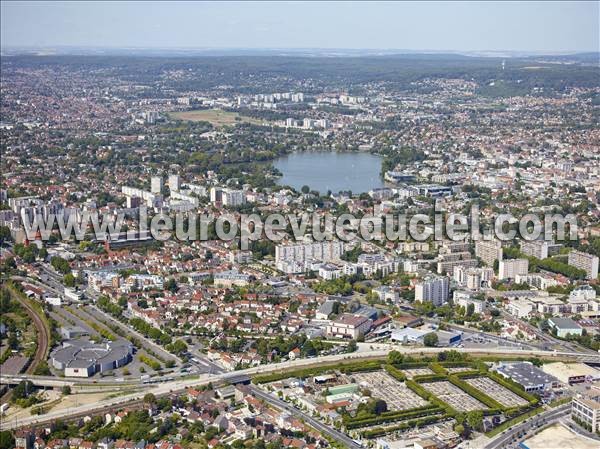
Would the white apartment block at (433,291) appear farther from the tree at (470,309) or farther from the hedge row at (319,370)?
the hedge row at (319,370)

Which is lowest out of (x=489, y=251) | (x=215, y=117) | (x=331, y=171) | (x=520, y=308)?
(x=331, y=171)

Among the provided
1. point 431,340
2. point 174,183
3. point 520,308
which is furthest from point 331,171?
point 431,340

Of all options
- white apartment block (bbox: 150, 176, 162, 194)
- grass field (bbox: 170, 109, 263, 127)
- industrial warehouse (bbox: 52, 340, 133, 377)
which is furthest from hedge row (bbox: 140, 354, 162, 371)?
grass field (bbox: 170, 109, 263, 127)

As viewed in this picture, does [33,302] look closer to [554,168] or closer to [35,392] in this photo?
[35,392]

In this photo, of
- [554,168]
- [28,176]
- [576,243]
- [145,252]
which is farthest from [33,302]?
[554,168]

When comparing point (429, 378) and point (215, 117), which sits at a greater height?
point (429, 378)

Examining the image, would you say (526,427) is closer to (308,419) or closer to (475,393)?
(475,393)

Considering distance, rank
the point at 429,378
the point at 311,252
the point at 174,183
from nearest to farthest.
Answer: the point at 429,378 → the point at 311,252 → the point at 174,183
